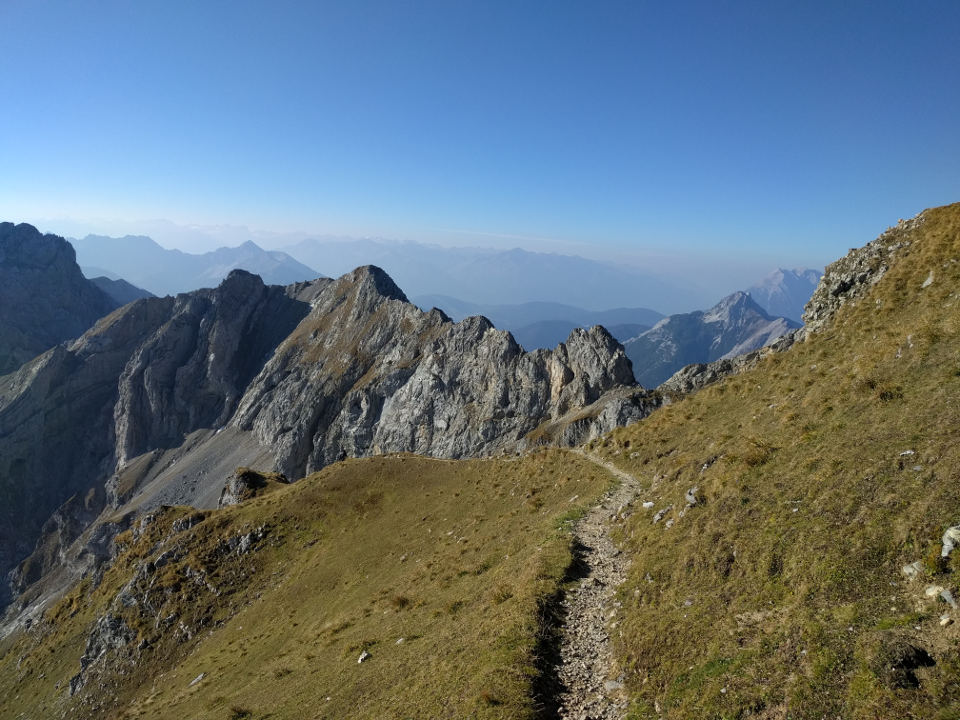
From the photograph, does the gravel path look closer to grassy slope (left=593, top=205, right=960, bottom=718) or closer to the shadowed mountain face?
grassy slope (left=593, top=205, right=960, bottom=718)

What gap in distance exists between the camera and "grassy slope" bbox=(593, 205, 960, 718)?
10789 mm

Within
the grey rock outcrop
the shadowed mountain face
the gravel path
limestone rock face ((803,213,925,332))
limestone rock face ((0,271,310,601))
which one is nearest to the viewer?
the gravel path

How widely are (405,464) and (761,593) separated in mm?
44447

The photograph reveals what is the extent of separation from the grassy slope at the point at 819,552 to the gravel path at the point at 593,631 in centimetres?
79

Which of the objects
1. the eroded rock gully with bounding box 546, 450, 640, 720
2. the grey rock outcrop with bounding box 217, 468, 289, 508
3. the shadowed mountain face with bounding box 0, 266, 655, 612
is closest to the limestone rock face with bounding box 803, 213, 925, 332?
the eroded rock gully with bounding box 546, 450, 640, 720

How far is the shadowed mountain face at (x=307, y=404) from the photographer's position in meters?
106

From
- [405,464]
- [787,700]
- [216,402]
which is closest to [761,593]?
[787,700]

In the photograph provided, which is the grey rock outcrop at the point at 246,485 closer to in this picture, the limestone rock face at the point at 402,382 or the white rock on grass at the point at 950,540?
the limestone rock face at the point at 402,382

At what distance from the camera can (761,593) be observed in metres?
14.5

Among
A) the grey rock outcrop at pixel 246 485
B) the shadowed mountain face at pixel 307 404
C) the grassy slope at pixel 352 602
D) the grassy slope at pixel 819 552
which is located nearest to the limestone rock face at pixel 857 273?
the grassy slope at pixel 819 552

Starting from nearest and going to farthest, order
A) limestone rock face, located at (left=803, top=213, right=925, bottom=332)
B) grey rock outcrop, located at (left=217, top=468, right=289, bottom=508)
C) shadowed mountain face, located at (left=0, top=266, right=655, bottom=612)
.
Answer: limestone rock face, located at (left=803, top=213, right=925, bottom=332) → grey rock outcrop, located at (left=217, top=468, right=289, bottom=508) → shadowed mountain face, located at (left=0, top=266, right=655, bottom=612)

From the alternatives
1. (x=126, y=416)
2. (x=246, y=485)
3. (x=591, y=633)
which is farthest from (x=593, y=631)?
(x=126, y=416)

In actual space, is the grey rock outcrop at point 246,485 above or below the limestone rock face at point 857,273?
below

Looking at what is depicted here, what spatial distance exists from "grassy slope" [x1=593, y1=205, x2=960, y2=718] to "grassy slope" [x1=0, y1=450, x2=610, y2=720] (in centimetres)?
477
